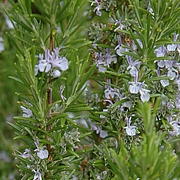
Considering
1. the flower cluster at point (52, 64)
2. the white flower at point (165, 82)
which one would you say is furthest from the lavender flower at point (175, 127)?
the flower cluster at point (52, 64)

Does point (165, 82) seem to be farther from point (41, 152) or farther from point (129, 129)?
point (41, 152)

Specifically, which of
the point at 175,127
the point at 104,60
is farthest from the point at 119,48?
the point at 175,127

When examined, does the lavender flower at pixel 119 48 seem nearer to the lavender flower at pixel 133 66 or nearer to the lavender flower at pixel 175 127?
the lavender flower at pixel 133 66

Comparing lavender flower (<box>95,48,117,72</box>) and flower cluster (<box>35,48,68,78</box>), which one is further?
lavender flower (<box>95,48,117,72</box>)

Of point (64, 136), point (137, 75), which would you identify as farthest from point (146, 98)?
point (64, 136)

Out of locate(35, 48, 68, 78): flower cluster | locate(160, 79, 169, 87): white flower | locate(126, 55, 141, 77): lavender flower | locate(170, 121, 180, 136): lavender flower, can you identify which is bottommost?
locate(170, 121, 180, 136): lavender flower

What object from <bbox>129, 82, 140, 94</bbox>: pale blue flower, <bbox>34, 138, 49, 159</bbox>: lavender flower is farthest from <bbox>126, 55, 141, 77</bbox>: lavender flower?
<bbox>34, 138, 49, 159</bbox>: lavender flower

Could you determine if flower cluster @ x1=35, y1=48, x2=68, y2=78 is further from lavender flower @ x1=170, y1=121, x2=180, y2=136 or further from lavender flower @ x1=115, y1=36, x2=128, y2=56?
lavender flower @ x1=170, y1=121, x2=180, y2=136

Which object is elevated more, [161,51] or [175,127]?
[161,51]

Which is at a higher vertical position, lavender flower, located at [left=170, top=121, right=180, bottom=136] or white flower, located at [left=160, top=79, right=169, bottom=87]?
white flower, located at [left=160, top=79, right=169, bottom=87]
